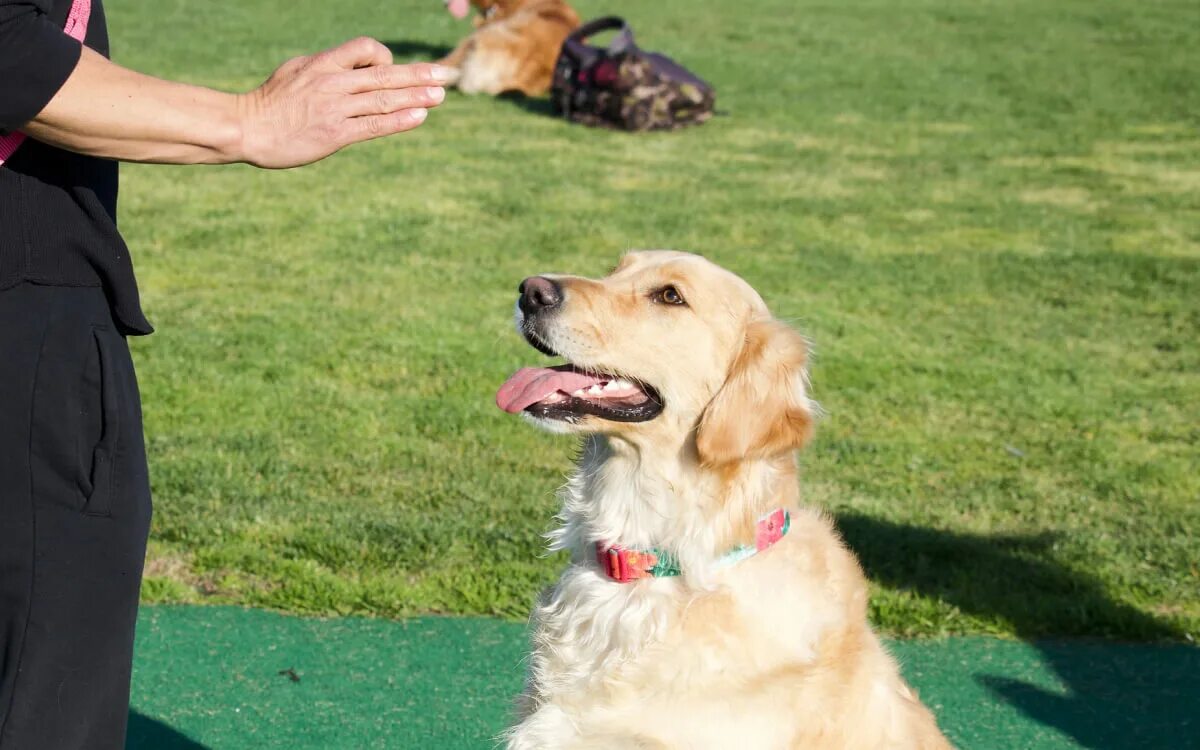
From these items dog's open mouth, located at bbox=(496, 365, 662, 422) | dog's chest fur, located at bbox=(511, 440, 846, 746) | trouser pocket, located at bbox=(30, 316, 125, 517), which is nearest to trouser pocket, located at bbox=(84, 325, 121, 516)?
trouser pocket, located at bbox=(30, 316, 125, 517)

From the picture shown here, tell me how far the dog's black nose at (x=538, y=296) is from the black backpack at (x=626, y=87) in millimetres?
11146

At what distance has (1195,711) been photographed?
15.9 ft

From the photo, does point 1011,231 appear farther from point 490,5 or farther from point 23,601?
point 23,601

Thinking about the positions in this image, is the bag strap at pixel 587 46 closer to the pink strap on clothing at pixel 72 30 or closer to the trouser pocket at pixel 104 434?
the pink strap on clothing at pixel 72 30

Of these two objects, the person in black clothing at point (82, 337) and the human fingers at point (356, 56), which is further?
the human fingers at point (356, 56)

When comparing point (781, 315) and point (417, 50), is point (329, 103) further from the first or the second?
point (417, 50)

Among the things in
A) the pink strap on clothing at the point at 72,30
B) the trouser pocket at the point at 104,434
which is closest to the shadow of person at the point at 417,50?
the pink strap on clothing at the point at 72,30

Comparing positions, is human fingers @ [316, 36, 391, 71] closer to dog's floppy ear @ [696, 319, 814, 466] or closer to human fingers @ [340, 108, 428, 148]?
human fingers @ [340, 108, 428, 148]

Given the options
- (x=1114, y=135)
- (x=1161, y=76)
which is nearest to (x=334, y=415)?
(x=1114, y=135)

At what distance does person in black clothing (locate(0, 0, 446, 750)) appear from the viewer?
8.20 ft

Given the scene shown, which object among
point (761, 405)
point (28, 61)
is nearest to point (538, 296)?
point (761, 405)

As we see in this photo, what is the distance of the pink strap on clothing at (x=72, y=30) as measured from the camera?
251 centimetres

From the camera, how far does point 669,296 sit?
12.3 ft

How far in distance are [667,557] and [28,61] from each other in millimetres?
1859
